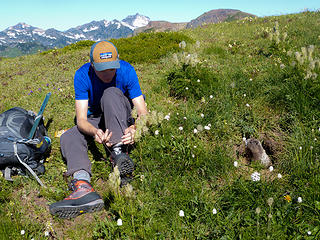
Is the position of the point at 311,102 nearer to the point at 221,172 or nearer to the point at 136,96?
the point at 221,172

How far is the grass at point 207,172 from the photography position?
2.67m

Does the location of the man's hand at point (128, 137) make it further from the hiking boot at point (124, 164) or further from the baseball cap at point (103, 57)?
the baseball cap at point (103, 57)

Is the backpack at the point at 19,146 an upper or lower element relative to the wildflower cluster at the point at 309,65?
lower

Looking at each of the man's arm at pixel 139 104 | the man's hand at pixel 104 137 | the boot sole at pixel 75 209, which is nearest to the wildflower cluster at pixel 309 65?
the man's arm at pixel 139 104

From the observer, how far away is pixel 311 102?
4.00 m

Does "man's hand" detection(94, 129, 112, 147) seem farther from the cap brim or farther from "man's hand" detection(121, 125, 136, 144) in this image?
the cap brim

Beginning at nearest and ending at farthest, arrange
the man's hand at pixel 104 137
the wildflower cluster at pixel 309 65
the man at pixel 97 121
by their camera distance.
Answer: the man at pixel 97 121
the man's hand at pixel 104 137
the wildflower cluster at pixel 309 65

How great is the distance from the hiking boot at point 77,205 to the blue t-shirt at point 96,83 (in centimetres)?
169

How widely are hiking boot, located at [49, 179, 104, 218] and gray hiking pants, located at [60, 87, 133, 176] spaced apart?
500mm

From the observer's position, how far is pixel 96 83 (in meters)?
4.25

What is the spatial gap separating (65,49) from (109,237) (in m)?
13.6

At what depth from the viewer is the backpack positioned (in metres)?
3.71

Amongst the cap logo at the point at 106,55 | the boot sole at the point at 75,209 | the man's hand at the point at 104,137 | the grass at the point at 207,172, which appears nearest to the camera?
the grass at the point at 207,172

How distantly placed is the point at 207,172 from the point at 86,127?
2.06 m
